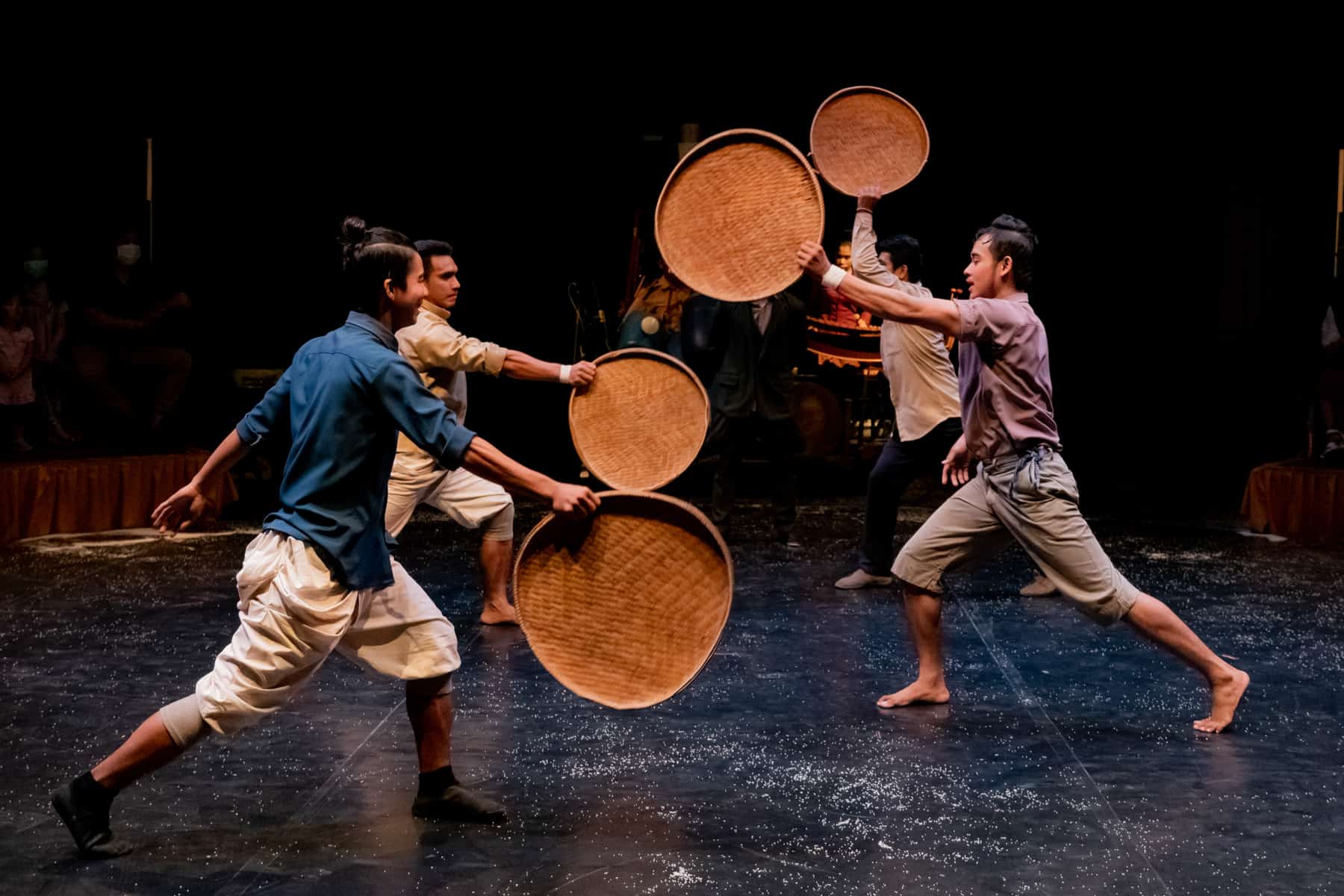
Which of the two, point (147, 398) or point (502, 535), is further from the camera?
point (147, 398)

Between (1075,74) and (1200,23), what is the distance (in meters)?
1.00

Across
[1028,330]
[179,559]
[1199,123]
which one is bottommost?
[179,559]

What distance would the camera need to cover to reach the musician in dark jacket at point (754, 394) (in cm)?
866

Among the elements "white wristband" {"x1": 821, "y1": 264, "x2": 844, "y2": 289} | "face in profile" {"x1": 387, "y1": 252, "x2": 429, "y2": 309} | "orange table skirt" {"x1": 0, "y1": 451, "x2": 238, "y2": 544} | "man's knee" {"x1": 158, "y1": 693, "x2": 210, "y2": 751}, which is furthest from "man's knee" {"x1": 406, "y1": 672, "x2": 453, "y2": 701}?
"orange table skirt" {"x1": 0, "y1": 451, "x2": 238, "y2": 544}

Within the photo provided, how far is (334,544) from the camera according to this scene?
341cm

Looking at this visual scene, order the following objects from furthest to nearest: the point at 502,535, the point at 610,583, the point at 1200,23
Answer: the point at 1200,23
the point at 502,535
the point at 610,583

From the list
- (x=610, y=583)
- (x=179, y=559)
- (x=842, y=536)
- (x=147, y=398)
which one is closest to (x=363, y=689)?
(x=610, y=583)

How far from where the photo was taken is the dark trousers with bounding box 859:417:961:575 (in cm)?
693

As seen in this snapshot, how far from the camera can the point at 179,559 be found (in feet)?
25.5

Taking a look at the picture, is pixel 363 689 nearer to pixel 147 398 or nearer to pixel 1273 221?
pixel 147 398

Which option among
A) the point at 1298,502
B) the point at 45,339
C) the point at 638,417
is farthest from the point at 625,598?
the point at 45,339

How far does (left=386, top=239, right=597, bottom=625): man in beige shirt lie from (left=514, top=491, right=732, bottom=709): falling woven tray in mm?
1054

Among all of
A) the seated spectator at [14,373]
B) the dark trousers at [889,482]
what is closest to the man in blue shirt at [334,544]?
the dark trousers at [889,482]

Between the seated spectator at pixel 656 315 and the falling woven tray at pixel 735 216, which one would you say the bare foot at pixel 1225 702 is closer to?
the falling woven tray at pixel 735 216
